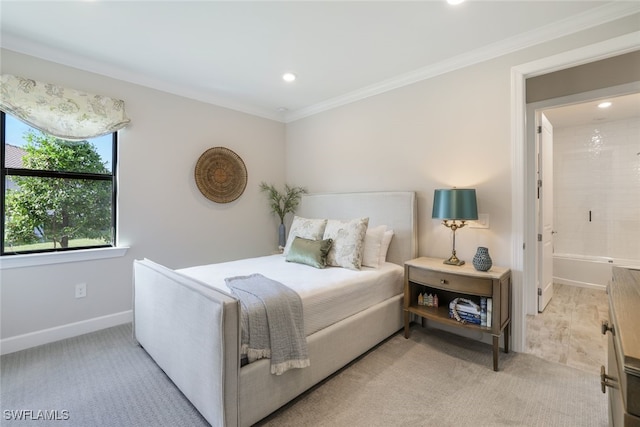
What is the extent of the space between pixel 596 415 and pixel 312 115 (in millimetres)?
3941

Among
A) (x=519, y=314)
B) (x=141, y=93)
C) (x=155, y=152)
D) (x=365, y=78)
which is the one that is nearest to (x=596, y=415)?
(x=519, y=314)

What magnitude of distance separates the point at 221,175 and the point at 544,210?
13.2 feet

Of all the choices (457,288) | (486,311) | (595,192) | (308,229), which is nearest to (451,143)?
(457,288)

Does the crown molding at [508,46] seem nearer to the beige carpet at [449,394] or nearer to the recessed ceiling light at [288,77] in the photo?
the recessed ceiling light at [288,77]

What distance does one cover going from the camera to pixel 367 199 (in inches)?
128

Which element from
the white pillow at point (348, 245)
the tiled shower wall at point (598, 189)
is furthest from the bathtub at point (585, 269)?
the white pillow at point (348, 245)

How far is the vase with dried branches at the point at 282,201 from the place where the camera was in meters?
4.22

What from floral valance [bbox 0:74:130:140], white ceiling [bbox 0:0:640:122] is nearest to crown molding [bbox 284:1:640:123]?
white ceiling [bbox 0:0:640:122]

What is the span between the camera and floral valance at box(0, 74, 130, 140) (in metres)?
2.33

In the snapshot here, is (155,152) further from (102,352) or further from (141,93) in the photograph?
(102,352)

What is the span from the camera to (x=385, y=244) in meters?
2.93

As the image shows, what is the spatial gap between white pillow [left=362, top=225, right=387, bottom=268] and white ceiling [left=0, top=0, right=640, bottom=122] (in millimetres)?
1667

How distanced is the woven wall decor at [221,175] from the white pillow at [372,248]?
1983 millimetres

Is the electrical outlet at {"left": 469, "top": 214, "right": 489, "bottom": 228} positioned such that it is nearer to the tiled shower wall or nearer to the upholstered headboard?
the upholstered headboard
